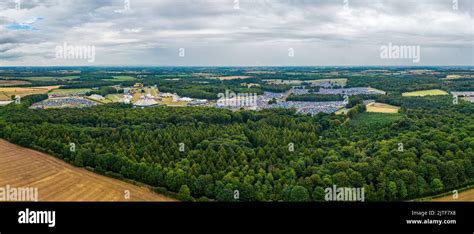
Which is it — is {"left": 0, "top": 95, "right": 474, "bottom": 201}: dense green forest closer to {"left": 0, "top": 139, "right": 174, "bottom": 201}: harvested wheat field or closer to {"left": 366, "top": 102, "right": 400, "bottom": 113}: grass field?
{"left": 0, "top": 139, "right": 174, "bottom": 201}: harvested wheat field

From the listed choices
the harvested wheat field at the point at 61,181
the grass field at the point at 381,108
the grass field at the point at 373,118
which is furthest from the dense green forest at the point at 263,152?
the grass field at the point at 381,108

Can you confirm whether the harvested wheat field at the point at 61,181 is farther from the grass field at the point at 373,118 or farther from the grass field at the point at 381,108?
the grass field at the point at 381,108

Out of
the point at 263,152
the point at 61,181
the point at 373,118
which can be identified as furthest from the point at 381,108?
the point at 61,181

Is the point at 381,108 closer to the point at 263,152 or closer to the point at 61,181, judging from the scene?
the point at 263,152

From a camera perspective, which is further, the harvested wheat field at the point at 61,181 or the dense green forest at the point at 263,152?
the dense green forest at the point at 263,152
